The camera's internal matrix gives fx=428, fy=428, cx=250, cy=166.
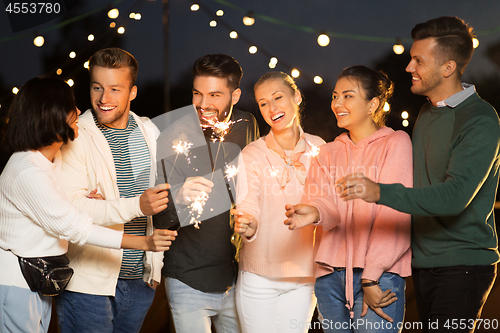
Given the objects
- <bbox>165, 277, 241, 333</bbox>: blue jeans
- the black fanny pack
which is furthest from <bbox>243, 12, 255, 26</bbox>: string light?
the black fanny pack

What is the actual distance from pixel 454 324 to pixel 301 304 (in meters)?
0.56

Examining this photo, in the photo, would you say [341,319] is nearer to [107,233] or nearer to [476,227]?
[476,227]

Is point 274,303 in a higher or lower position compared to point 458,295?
lower

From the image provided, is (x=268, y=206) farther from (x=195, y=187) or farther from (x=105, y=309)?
(x=105, y=309)

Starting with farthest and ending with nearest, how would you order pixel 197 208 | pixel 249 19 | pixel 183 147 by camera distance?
pixel 249 19 < pixel 183 147 < pixel 197 208

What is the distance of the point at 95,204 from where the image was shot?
1.65m

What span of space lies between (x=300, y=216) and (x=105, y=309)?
88 centimetres

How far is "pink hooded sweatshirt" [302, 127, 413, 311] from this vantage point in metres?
1.49

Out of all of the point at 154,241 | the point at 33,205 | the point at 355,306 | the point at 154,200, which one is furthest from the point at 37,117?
the point at 355,306

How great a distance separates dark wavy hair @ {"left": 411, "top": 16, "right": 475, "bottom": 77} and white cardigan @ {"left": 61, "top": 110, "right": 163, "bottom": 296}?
1.26 m

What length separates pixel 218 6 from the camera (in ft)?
9.01

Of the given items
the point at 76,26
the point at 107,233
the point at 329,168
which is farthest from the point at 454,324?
the point at 76,26

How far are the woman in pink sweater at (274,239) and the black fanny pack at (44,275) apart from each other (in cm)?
68

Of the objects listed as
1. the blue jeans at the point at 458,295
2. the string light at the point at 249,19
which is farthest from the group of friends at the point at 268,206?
the string light at the point at 249,19
